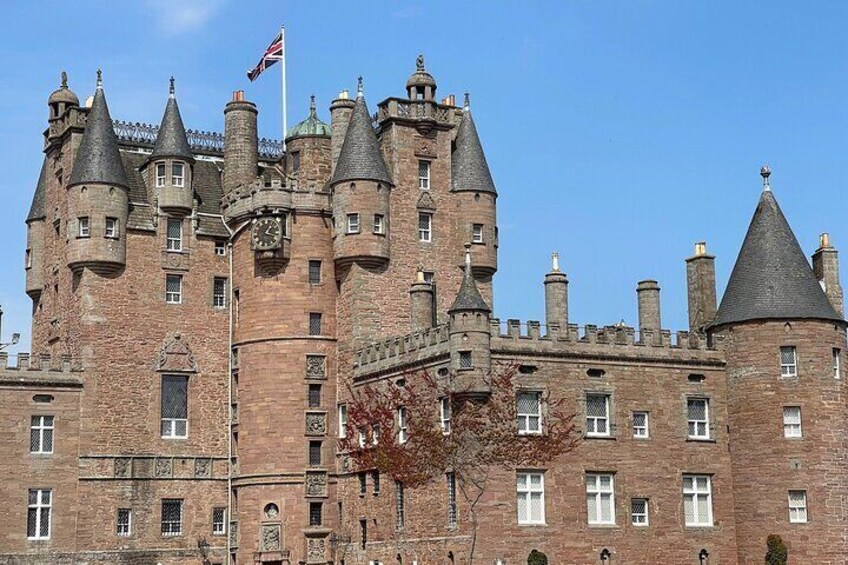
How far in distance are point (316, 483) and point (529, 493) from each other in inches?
449

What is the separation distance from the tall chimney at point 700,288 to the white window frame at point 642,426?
5.82 meters

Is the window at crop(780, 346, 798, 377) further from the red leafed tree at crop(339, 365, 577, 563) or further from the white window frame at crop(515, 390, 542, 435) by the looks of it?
the white window frame at crop(515, 390, 542, 435)

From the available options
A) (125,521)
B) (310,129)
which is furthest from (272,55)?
(125,521)

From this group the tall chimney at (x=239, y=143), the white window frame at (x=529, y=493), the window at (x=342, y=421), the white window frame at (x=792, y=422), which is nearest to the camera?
the white window frame at (x=529, y=493)

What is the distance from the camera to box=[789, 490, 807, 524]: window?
60.0 m

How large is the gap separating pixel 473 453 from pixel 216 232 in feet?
63.0

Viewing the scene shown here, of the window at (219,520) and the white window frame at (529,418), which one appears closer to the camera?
the white window frame at (529,418)

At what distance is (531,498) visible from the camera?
5766cm

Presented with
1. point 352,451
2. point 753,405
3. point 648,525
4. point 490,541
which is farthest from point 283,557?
point 753,405

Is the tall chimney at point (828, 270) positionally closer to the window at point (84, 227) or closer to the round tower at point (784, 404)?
the round tower at point (784, 404)

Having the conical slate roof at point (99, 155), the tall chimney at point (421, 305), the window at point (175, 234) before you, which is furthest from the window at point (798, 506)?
the conical slate roof at point (99, 155)

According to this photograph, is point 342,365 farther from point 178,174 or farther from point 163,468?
point 178,174

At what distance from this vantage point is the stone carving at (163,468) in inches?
2611

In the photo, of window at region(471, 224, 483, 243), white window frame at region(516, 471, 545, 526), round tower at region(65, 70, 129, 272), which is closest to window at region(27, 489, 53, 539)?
round tower at region(65, 70, 129, 272)
